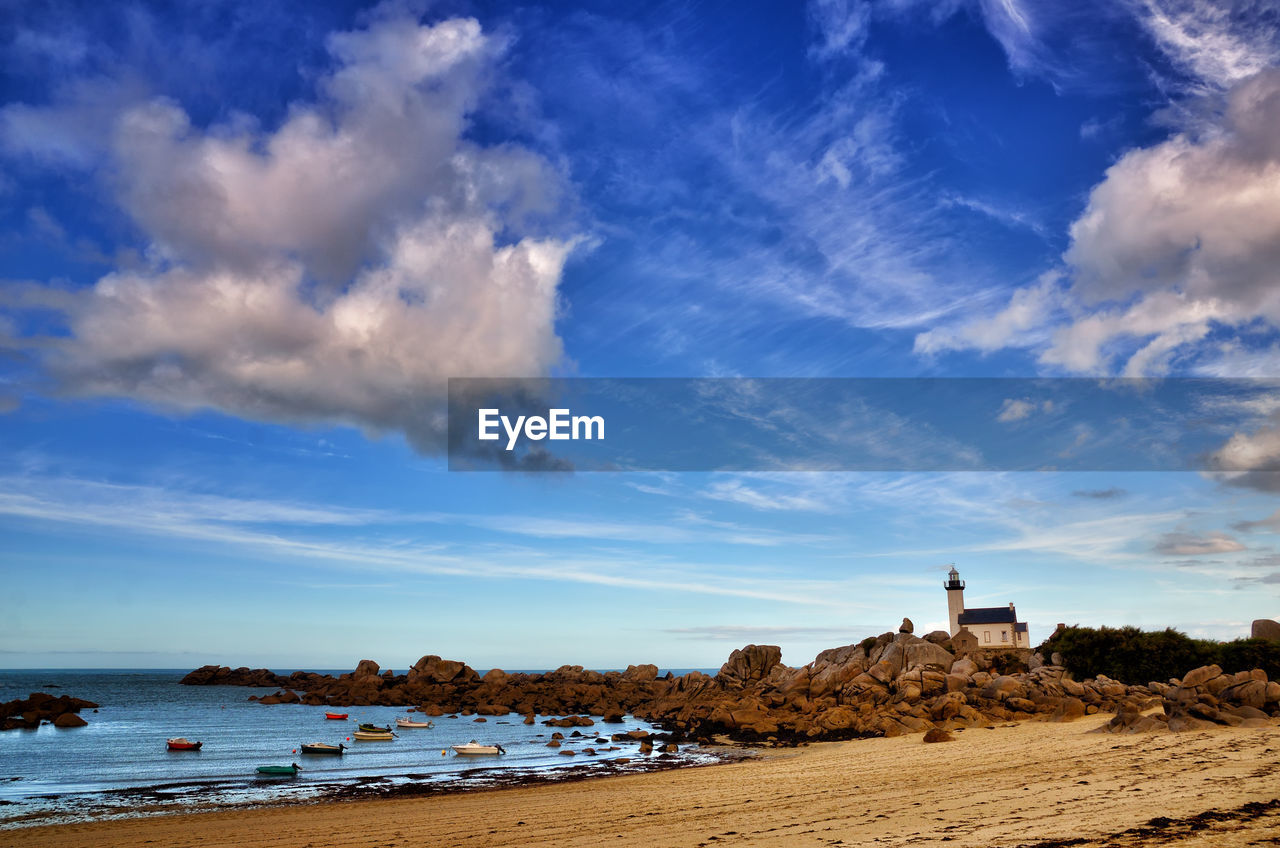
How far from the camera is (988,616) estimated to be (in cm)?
7562

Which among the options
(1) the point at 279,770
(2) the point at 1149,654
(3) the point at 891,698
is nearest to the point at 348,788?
(1) the point at 279,770

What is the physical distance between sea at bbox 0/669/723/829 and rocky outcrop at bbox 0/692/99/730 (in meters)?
1.15

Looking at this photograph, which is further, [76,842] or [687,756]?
[687,756]

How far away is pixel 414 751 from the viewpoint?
43719mm

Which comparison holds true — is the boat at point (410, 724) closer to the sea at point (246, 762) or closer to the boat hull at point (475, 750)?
the sea at point (246, 762)

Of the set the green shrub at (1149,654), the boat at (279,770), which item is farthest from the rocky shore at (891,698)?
the boat at (279,770)

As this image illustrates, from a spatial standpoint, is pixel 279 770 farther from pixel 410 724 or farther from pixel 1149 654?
pixel 1149 654

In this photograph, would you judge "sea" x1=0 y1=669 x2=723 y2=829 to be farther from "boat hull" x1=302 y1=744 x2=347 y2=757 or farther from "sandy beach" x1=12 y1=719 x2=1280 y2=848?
"sandy beach" x1=12 y1=719 x2=1280 y2=848

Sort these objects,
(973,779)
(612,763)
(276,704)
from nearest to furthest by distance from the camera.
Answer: (973,779)
(612,763)
(276,704)

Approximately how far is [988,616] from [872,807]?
6593 cm

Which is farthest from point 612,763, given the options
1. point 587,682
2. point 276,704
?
point 276,704

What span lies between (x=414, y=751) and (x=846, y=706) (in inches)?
924

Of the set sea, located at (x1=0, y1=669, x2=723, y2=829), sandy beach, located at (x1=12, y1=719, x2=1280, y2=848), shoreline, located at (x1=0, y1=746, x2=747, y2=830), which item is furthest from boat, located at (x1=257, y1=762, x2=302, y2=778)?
sandy beach, located at (x1=12, y1=719, x2=1280, y2=848)

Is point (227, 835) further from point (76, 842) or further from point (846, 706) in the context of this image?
point (846, 706)
